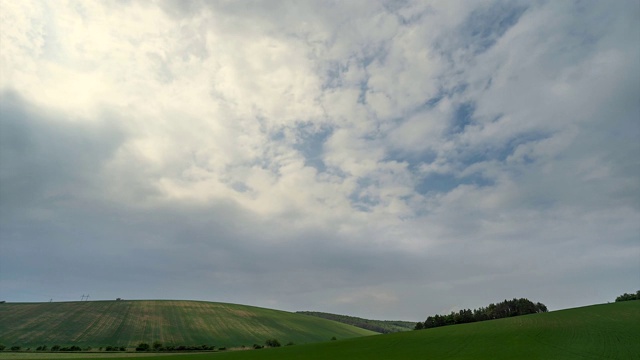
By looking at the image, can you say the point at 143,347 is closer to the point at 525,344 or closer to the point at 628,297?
the point at 525,344

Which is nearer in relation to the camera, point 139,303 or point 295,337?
point 295,337

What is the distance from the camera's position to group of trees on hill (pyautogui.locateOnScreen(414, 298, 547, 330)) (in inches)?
4341

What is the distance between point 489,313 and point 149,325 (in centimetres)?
10580

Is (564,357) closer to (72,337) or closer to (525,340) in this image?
(525,340)

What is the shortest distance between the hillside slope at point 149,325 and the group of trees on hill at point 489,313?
38.4 meters

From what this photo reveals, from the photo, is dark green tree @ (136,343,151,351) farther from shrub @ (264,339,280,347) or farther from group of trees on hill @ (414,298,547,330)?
group of trees on hill @ (414,298,547,330)

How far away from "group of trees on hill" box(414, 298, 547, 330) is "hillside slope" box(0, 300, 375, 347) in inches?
1513

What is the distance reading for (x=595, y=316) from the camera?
64.9 m

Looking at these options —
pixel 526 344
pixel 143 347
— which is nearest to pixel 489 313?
pixel 526 344

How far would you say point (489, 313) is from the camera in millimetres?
121562

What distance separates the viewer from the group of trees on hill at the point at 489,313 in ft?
362

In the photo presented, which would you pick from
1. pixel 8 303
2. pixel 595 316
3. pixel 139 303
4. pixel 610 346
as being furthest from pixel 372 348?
pixel 8 303

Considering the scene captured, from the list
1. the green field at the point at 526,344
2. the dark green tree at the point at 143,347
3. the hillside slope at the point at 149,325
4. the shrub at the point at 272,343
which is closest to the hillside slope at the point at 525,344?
the green field at the point at 526,344

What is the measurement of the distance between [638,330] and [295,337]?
295 feet
